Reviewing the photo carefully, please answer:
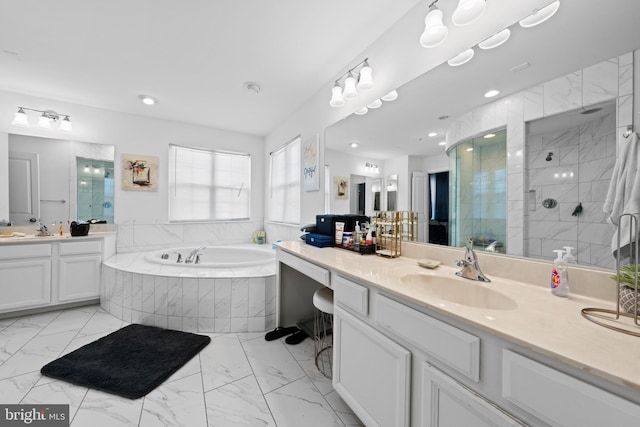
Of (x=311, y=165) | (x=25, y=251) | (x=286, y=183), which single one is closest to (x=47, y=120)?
(x=25, y=251)

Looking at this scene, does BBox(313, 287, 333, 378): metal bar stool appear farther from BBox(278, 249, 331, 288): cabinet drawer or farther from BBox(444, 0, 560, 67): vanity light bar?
BBox(444, 0, 560, 67): vanity light bar

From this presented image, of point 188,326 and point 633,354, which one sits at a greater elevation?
point 633,354

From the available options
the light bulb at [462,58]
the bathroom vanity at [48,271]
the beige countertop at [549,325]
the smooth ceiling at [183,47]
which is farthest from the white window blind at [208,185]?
the light bulb at [462,58]

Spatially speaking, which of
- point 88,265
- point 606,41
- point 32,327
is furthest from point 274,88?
point 32,327

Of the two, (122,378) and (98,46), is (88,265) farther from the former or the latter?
(98,46)

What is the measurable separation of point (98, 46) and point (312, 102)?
1872mm

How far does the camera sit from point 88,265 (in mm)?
2699

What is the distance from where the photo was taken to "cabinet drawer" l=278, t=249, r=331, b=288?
1473mm

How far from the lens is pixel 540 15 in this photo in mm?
1038

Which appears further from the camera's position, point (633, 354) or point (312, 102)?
point (312, 102)

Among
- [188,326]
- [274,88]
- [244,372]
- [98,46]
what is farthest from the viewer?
[274,88]

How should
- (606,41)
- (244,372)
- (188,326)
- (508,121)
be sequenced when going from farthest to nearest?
(188,326) < (244,372) < (508,121) < (606,41)

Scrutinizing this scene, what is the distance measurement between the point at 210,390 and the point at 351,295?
114 cm

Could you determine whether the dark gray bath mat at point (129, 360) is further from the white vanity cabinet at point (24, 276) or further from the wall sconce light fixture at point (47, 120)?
the wall sconce light fixture at point (47, 120)
